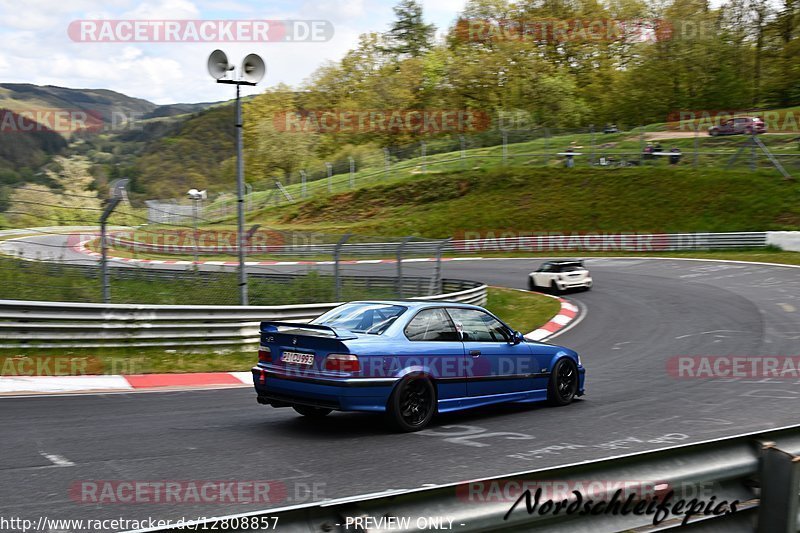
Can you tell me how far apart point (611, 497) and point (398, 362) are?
14.1 ft

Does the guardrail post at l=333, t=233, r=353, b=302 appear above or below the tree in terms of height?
below

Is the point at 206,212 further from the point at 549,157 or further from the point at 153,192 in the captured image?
the point at 153,192

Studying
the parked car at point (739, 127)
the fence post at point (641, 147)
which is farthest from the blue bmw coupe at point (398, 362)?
the parked car at point (739, 127)

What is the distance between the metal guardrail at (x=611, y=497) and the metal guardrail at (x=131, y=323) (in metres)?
10.3

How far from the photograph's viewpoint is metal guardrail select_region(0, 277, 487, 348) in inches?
456

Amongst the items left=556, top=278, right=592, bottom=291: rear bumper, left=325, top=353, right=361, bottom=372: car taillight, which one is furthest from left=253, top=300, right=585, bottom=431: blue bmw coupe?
left=556, top=278, right=592, bottom=291: rear bumper

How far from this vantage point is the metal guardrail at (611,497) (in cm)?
279

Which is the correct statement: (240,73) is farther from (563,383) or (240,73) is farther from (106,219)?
(563,383)

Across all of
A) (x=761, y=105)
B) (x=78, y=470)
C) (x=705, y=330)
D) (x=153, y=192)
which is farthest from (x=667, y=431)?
(x=153, y=192)

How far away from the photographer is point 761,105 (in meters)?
64.4

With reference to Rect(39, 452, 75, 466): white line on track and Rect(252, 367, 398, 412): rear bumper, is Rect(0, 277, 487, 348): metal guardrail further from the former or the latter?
Rect(39, 452, 75, 466): white line on track

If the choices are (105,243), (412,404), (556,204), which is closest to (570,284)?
(105,243)

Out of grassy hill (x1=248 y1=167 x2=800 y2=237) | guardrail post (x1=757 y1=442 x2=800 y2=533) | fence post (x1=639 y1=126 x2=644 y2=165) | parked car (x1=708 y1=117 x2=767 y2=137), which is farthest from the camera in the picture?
parked car (x1=708 y1=117 x2=767 y2=137)

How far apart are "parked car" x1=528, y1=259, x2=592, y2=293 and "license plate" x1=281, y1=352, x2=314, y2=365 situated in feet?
61.1
